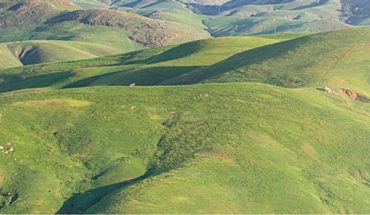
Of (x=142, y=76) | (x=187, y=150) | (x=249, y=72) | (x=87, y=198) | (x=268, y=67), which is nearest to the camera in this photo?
(x=87, y=198)

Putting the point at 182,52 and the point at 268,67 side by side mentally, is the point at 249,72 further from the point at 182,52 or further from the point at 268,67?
the point at 182,52

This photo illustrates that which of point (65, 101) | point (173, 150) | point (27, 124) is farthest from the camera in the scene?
point (65, 101)

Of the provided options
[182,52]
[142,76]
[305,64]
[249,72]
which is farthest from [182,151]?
[182,52]

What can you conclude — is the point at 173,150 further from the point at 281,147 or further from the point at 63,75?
the point at 63,75

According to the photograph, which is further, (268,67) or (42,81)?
(42,81)

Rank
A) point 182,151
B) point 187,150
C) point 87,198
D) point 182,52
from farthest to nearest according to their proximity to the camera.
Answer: point 182,52, point 187,150, point 182,151, point 87,198

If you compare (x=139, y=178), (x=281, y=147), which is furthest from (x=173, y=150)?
(x=281, y=147)

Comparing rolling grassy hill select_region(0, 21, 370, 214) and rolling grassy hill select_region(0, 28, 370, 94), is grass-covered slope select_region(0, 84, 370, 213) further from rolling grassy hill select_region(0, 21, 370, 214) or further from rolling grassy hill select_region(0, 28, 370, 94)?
rolling grassy hill select_region(0, 28, 370, 94)
